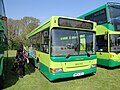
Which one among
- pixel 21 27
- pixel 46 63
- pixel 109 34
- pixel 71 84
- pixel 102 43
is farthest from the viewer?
pixel 21 27

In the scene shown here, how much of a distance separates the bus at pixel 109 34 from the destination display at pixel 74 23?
2.34m

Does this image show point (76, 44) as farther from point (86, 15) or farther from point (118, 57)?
point (86, 15)

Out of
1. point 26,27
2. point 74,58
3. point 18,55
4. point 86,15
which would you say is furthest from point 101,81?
point 26,27

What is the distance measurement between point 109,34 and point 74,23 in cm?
327

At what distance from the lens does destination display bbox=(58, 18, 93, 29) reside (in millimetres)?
6719

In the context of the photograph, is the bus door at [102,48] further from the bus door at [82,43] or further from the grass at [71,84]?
the bus door at [82,43]

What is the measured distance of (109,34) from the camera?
9.29 m

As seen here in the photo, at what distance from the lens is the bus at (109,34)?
931 centimetres

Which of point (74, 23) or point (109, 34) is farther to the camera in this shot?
point (109, 34)

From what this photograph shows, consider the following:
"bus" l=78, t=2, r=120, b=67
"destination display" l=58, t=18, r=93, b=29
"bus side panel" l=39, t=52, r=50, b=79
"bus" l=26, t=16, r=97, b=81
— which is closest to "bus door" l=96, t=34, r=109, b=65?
"bus" l=78, t=2, r=120, b=67

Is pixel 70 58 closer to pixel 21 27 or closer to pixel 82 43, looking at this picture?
pixel 82 43

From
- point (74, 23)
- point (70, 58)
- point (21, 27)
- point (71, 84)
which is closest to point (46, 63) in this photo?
point (70, 58)

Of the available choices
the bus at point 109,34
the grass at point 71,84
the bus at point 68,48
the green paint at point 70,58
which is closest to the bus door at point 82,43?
the bus at point 68,48

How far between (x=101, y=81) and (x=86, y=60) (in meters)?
1.20
